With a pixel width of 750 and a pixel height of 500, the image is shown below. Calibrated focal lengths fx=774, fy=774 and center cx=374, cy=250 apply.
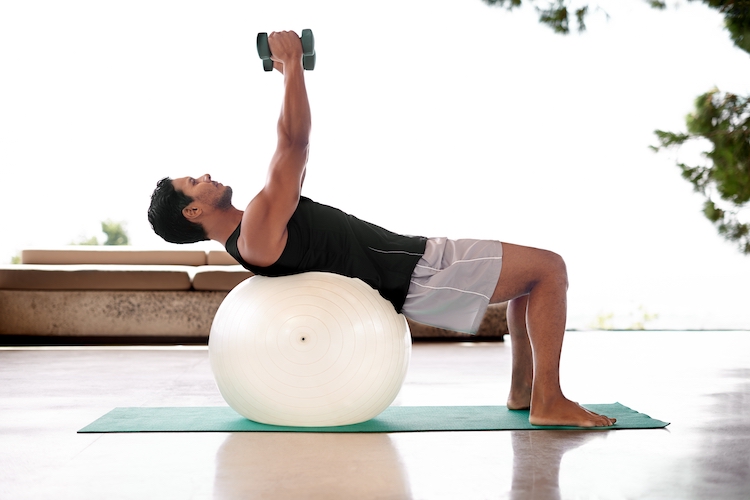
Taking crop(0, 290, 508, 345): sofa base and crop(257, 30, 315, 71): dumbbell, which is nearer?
crop(257, 30, 315, 71): dumbbell

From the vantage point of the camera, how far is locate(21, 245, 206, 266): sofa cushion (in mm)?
5094

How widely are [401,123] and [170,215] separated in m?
4.18

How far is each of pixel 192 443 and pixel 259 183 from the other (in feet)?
14.0

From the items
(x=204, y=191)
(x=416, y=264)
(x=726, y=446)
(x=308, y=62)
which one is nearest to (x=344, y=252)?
(x=416, y=264)

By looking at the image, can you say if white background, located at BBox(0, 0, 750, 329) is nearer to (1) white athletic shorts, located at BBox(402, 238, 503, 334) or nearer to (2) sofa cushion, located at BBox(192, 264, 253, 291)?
(2) sofa cushion, located at BBox(192, 264, 253, 291)

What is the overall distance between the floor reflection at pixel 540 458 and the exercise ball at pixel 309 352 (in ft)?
1.31

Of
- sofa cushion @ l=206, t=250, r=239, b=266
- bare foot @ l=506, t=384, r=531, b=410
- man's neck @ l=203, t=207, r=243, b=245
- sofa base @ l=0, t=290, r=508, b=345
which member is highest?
man's neck @ l=203, t=207, r=243, b=245

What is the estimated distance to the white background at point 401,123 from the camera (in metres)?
6.07

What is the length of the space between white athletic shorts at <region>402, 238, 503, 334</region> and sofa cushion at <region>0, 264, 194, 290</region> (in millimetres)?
2776

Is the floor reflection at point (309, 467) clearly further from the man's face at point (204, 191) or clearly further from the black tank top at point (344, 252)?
the man's face at point (204, 191)

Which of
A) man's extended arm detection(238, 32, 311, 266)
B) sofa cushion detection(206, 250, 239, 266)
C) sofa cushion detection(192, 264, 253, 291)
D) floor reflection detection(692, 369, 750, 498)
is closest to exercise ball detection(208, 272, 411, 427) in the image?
man's extended arm detection(238, 32, 311, 266)

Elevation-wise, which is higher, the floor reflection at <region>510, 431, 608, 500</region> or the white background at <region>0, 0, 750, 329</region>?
the white background at <region>0, 0, 750, 329</region>

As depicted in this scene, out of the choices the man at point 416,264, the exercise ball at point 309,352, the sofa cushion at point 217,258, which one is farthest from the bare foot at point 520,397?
the sofa cushion at point 217,258

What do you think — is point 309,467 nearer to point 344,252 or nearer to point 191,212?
point 344,252
